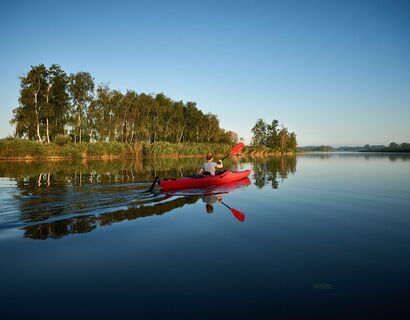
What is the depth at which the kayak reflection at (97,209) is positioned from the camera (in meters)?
6.16

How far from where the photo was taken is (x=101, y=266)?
4.21 m

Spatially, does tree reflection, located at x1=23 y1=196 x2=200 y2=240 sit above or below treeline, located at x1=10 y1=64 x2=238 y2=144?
below

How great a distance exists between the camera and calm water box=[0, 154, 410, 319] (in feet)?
10.3

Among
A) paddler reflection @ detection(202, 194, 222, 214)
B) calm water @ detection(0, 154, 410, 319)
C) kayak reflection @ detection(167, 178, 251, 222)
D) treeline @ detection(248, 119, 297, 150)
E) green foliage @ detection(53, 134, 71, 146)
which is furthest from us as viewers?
treeline @ detection(248, 119, 297, 150)

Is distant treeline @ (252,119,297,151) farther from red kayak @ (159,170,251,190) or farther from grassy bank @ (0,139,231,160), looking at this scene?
red kayak @ (159,170,251,190)

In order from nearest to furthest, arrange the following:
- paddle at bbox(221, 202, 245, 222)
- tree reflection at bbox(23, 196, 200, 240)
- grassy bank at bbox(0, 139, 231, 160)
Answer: tree reflection at bbox(23, 196, 200, 240) → paddle at bbox(221, 202, 245, 222) → grassy bank at bbox(0, 139, 231, 160)

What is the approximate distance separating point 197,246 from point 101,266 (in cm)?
157

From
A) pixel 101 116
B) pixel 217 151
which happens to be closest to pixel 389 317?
pixel 217 151

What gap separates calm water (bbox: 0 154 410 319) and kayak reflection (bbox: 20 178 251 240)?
0.18ft

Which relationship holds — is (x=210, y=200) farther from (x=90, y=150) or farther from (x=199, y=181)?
(x=90, y=150)

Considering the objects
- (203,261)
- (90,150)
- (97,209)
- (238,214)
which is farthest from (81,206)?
(90,150)

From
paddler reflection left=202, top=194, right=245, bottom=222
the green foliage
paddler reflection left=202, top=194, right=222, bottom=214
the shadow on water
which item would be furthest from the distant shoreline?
paddler reflection left=202, top=194, right=245, bottom=222

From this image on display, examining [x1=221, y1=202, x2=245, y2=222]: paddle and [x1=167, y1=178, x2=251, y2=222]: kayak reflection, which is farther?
[x1=167, y1=178, x2=251, y2=222]: kayak reflection

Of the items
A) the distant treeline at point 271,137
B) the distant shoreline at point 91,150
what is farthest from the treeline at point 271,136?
the distant shoreline at point 91,150
